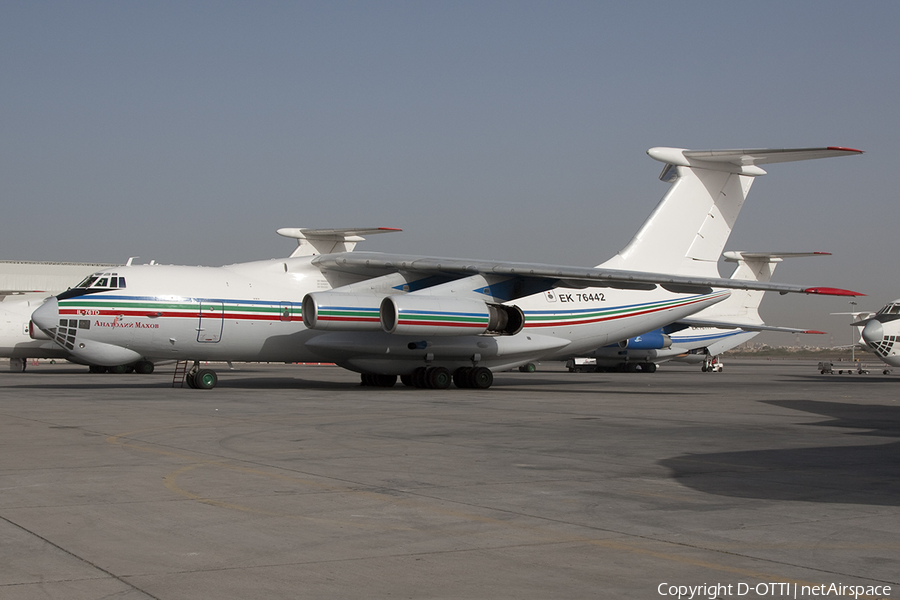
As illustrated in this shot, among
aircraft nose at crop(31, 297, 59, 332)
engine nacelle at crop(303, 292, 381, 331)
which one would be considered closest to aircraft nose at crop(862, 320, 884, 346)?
engine nacelle at crop(303, 292, 381, 331)

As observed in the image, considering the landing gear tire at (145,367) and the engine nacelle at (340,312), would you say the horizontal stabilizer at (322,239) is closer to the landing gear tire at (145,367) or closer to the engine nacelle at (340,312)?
the landing gear tire at (145,367)

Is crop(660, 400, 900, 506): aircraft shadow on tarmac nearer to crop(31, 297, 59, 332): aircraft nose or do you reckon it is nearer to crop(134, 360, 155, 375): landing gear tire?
crop(31, 297, 59, 332): aircraft nose

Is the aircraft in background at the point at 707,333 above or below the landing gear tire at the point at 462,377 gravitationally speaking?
above

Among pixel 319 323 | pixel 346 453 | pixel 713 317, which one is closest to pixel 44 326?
pixel 319 323

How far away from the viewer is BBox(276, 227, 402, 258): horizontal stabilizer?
3369 cm

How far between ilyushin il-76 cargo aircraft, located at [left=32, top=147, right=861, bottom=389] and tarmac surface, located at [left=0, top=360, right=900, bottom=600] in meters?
5.60

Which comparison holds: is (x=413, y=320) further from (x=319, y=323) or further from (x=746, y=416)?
(x=746, y=416)

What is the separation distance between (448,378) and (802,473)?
12.4 metres

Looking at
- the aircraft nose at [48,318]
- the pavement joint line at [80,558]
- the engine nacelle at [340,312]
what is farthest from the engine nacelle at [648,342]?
the pavement joint line at [80,558]

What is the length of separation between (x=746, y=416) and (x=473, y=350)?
7586 mm

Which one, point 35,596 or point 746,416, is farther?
point 746,416

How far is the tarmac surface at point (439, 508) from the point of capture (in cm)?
381

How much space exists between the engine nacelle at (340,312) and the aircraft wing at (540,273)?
134 centimetres

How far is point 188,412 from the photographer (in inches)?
474
